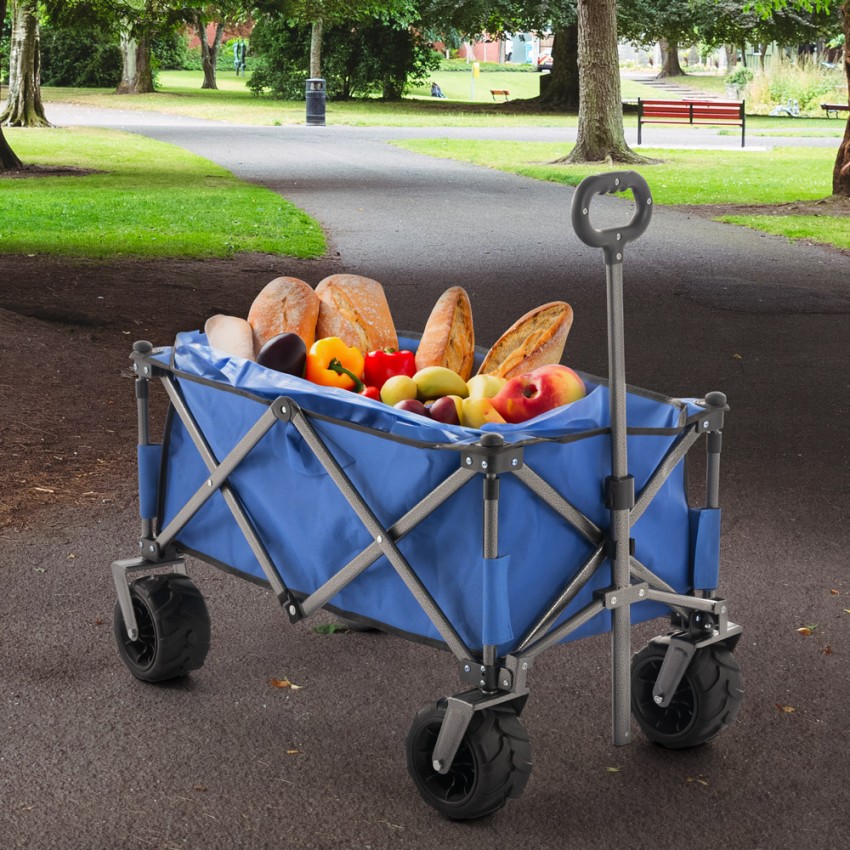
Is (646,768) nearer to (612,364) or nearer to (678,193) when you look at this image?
(612,364)

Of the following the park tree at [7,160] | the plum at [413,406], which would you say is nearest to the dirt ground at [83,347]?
the plum at [413,406]

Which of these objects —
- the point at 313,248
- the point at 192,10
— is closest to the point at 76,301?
the point at 313,248

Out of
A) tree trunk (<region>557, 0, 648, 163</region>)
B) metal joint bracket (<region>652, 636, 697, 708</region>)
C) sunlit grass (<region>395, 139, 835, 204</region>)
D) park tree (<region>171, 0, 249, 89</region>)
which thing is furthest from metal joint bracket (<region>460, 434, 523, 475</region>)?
park tree (<region>171, 0, 249, 89</region>)

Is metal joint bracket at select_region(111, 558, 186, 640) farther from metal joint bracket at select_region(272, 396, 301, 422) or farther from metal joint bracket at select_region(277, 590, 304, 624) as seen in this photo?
metal joint bracket at select_region(272, 396, 301, 422)

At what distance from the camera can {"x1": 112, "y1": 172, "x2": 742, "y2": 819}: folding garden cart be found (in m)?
2.93

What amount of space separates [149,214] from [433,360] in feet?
39.7

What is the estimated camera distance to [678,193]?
717 inches

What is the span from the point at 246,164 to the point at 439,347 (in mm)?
19641

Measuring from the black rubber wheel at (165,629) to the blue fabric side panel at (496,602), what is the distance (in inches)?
44.4

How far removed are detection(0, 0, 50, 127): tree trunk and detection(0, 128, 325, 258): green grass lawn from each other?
13.0ft

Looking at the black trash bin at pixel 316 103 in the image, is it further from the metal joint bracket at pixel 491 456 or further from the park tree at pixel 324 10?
the metal joint bracket at pixel 491 456

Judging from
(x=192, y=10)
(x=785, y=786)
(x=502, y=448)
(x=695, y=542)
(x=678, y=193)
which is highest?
(x=192, y=10)

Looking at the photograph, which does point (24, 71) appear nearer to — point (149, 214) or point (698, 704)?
point (149, 214)

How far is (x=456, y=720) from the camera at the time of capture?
2.94m
